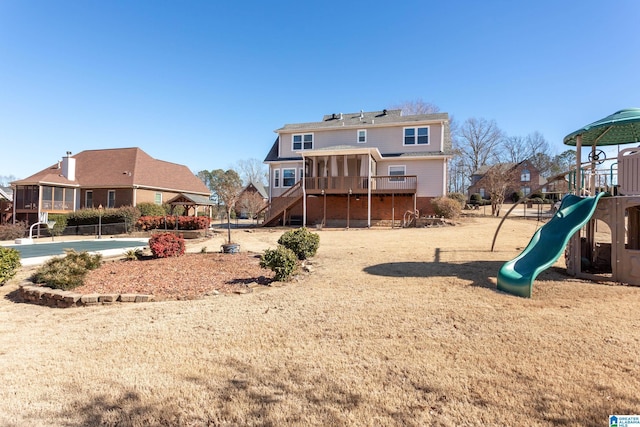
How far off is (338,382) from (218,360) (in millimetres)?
1367

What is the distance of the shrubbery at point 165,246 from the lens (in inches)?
428

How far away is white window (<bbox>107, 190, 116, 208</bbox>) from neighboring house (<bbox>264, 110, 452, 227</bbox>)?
13.6m

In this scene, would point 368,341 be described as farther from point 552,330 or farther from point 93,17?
point 93,17

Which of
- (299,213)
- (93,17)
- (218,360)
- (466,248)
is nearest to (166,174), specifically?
(299,213)

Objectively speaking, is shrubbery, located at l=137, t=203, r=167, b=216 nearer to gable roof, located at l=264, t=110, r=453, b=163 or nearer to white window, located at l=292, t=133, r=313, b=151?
gable roof, located at l=264, t=110, r=453, b=163

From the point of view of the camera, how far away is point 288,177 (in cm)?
2653

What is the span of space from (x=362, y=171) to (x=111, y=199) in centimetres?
2161

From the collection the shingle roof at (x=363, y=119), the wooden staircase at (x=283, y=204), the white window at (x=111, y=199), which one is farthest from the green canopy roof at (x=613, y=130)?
the white window at (x=111, y=199)

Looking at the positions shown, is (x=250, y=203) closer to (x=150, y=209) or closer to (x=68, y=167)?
(x=150, y=209)

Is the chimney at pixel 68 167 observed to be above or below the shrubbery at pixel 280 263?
above

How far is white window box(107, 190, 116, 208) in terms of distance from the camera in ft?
90.7

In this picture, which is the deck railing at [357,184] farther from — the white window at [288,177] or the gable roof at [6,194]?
the gable roof at [6,194]

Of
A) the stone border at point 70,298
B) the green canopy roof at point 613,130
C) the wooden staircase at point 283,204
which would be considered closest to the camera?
the stone border at point 70,298

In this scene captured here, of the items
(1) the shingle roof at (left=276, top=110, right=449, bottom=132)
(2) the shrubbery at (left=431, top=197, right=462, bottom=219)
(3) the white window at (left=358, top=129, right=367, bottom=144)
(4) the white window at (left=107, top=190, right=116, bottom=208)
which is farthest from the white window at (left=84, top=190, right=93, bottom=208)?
(2) the shrubbery at (left=431, top=197, right=462, bottom=219)
